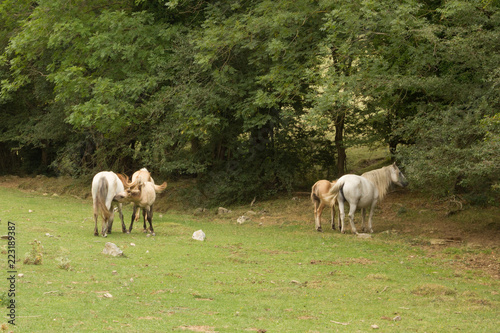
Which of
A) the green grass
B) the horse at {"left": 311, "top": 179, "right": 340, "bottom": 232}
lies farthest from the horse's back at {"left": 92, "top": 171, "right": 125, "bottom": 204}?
the horse at {"left": 311, "top": 179, "right": 340, "bottom": 232}

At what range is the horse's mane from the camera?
48.6ft

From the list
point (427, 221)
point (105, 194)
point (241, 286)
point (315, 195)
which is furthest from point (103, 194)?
point (427, 221)

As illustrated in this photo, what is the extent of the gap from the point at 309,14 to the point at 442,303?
10.5 metres

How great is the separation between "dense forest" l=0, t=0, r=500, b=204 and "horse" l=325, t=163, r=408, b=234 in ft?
2.75

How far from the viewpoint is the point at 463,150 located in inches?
448

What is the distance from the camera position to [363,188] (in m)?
14.4

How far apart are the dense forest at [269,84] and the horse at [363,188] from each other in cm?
84

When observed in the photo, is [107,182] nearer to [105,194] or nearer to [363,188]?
[105,194]

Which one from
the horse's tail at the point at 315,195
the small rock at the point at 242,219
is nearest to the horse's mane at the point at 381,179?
the horse's tail at the point at 315,195

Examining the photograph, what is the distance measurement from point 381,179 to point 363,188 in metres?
0.85

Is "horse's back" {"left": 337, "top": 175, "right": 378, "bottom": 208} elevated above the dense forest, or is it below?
below

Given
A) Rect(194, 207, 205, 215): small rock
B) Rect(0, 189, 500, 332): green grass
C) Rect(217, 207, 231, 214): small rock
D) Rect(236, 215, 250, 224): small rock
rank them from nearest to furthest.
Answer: Rect(0, 189, 500, 332): green grass < Rect(236, 215, 250, 224): small rock < Rect(217, 207, 231, 214): small rock < Rect(194, 207, 205, 215): small rock

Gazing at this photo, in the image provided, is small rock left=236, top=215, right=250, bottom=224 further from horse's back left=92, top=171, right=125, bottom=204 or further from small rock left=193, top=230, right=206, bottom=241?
horse's back left=92, top=171, right=125, bottom=204

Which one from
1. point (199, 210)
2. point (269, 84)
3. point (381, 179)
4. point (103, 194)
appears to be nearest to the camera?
point (103, 194)
